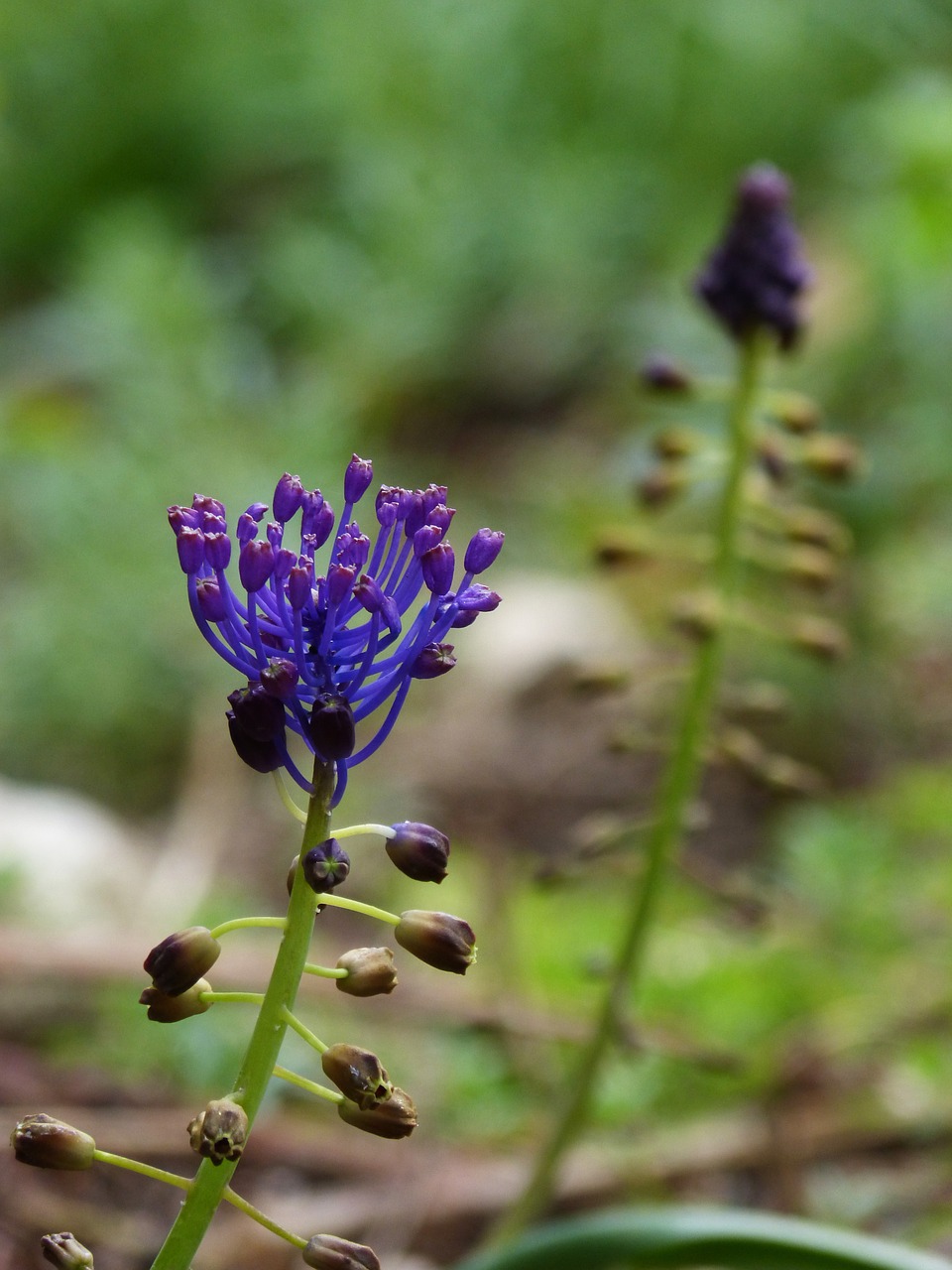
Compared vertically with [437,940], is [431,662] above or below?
above

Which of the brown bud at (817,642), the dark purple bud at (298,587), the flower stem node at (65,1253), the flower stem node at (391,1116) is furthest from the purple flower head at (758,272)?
the flower stem node at (65,1253)

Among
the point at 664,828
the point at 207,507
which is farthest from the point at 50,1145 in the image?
the point at 664,828

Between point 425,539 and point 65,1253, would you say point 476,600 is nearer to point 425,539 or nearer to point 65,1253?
point 425,539

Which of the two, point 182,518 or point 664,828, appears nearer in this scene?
point 182,518

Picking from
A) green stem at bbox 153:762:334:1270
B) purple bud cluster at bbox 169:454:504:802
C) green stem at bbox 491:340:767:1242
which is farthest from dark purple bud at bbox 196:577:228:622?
green stem at bbox 491:340:767:1242

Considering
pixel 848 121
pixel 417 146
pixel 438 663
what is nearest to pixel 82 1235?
pixel 438 663

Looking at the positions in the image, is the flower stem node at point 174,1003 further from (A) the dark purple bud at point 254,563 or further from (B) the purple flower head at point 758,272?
(B) the purple flower head at point 758,272

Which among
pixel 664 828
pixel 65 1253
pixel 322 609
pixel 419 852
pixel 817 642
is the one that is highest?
pixel 817 642
